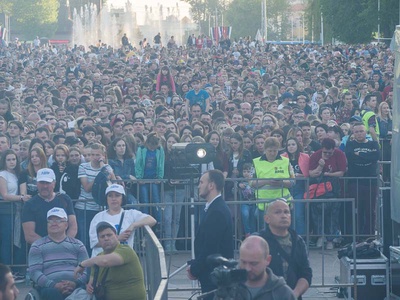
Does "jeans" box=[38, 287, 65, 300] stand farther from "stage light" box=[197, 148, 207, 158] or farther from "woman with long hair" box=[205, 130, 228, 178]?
"woman with long hair" box=[205, 130, 228, 178]

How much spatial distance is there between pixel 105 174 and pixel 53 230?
2532 millimetres

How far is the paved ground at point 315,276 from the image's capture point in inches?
499

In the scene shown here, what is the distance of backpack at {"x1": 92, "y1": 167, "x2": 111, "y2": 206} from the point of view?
43.4 ft

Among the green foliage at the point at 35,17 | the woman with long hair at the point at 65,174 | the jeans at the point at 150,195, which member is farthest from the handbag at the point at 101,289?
the green foliage at the point at 35,17

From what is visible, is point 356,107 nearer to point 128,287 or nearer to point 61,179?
point 61,179

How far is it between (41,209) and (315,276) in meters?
3.62

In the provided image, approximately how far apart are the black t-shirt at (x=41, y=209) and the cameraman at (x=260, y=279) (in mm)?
5184

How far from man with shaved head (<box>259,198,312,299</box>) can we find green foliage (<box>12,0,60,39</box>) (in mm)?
124860

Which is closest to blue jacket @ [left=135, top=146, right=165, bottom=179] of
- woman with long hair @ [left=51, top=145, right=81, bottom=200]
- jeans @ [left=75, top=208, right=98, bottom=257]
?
woman with long hair @ [left=51, top=145, right=81, bottom=200]

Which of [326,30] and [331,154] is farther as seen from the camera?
[326,30]

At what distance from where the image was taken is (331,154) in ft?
49.9

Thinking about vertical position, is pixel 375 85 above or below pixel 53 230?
above

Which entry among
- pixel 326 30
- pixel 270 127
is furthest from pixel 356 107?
pixel 326 30

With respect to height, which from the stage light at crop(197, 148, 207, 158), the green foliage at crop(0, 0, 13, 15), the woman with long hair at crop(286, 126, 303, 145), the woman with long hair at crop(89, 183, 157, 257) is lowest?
the woman with long hair at crop(89, 183, 157, 257)
